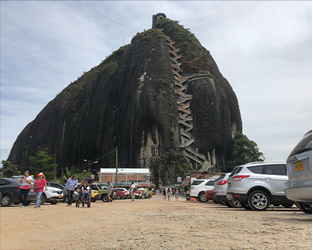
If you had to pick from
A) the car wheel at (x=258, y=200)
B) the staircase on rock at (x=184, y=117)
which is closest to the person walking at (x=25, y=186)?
the car wheel at (x=258, y=200)

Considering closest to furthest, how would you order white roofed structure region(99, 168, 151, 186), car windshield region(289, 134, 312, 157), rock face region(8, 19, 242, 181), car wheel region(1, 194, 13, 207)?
car windshield region(289, 134, 312, 157)
car wheel region(1, 194, 13, 207)
white roofed structure region(99, 168, 151, 186)
rock face region(8, 19, 242, 181)

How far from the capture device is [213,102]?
Result: 64.8 metres

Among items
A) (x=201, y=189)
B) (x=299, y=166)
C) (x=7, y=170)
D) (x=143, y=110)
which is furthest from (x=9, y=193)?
(x=143, y=110)

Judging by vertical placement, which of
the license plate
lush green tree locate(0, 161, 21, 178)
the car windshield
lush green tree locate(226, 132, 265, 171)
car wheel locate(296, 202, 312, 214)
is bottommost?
car wheel locate(296, 202, 312, 214)

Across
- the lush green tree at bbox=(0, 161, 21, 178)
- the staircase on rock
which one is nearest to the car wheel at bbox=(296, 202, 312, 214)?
the staircase on rock

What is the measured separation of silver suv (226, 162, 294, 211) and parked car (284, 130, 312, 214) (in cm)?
369

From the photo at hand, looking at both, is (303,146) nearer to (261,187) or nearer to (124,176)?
(261,187)

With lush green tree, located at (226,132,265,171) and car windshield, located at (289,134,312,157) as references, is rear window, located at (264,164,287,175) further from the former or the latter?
lush green tree, located at (226,132,265,171)

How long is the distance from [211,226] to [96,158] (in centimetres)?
6858

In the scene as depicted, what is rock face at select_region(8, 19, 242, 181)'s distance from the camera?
5978 cm

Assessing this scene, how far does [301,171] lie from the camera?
20.8 ft

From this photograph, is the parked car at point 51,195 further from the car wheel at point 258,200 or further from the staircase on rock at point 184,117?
the staircase on rock at point 184,117

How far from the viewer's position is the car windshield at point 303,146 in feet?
19.9

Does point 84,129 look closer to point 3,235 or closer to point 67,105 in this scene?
point 67,105
